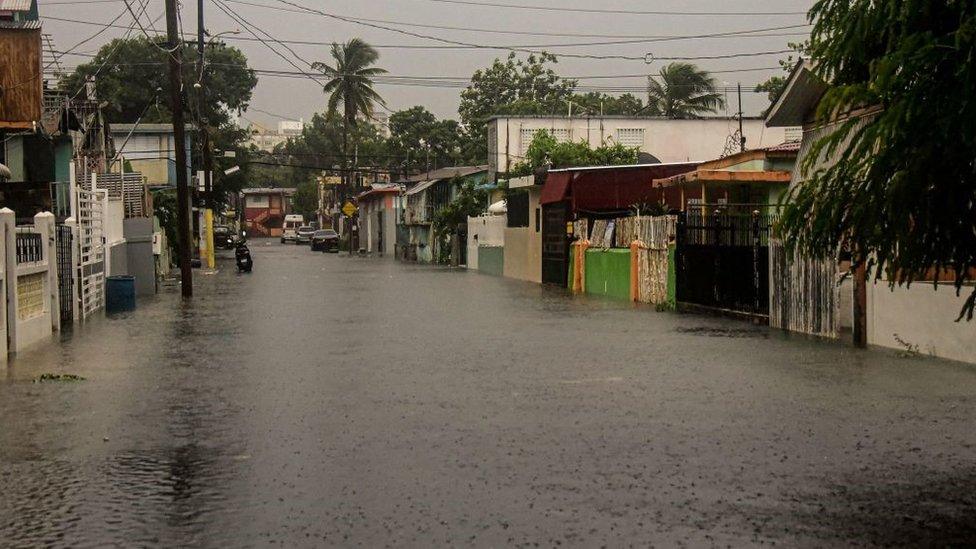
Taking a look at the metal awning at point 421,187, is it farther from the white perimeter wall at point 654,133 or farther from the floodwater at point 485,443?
the floodwater at point 485,443

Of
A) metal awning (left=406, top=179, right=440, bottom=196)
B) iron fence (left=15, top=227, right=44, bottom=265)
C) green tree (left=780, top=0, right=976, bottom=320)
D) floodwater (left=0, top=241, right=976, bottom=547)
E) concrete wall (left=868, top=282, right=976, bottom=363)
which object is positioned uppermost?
metal awning (left=406, top=179, right=440, bottom=196)

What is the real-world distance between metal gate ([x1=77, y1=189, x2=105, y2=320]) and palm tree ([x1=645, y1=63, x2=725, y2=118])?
157ft

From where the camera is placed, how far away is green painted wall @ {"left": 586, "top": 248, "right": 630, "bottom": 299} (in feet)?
113

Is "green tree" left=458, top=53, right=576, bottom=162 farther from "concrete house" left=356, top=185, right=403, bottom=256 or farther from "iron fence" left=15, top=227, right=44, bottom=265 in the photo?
"iron fence" left=15, top=227, right=44, bottom=265

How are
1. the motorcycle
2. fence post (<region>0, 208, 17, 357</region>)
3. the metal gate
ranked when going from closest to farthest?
fence post (<region>0, 208, 17, 357</region>) → the metal gate → the motorcycle

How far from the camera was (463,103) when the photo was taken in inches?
3915

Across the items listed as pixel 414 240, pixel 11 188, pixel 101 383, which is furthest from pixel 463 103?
pixel 101 383

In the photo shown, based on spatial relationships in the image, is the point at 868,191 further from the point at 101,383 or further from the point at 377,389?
the point at 101,383

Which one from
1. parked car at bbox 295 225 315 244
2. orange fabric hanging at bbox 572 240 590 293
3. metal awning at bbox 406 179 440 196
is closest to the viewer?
orange fabric hanging at bbox 572 240 590 293

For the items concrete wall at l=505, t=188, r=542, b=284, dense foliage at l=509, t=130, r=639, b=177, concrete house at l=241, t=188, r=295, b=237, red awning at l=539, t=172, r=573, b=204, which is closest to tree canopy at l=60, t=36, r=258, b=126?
dense foliage at l=509, t=130, r=639, b=177

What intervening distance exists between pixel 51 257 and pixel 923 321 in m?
14.2

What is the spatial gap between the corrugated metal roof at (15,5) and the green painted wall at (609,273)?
54.0 ft

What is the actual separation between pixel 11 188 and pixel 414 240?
52641 millimetres

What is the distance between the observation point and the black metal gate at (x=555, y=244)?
4266 centimetres
